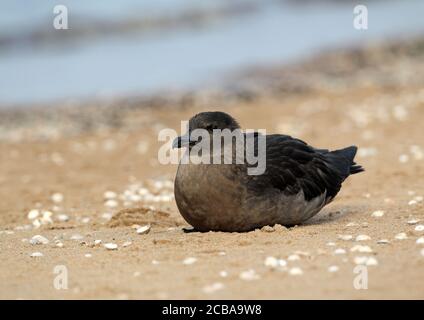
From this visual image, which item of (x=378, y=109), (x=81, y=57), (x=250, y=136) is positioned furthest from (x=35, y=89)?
(x=250, y=136)

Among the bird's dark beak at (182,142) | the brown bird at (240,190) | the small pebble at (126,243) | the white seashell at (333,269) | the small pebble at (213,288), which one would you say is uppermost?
the bird's dark beak at (182,142)

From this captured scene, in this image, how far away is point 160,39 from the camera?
21859 mm

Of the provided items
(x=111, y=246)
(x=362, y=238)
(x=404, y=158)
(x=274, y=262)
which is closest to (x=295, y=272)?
(x=274, y=262)

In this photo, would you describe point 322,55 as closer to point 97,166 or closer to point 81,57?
point 81,57

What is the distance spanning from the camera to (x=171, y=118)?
13.9 meters

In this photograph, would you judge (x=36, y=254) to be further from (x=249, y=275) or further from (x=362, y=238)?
(x=362, y=238)

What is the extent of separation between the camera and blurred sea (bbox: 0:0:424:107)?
1726 cm

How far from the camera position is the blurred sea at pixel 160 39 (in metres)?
17.3

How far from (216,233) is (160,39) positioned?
15.8m

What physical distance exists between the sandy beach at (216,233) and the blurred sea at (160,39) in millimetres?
1163

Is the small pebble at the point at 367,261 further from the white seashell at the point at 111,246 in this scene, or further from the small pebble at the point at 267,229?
the white seashell at the point at 111,246

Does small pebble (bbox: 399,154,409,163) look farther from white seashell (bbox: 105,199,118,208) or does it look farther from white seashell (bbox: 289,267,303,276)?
white seashell (bbox: 289,267,303,276)

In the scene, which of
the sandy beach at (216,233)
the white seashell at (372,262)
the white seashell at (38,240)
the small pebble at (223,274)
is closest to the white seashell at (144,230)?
the sandy beach at (216,233)

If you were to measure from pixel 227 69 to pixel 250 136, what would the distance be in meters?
11.0
